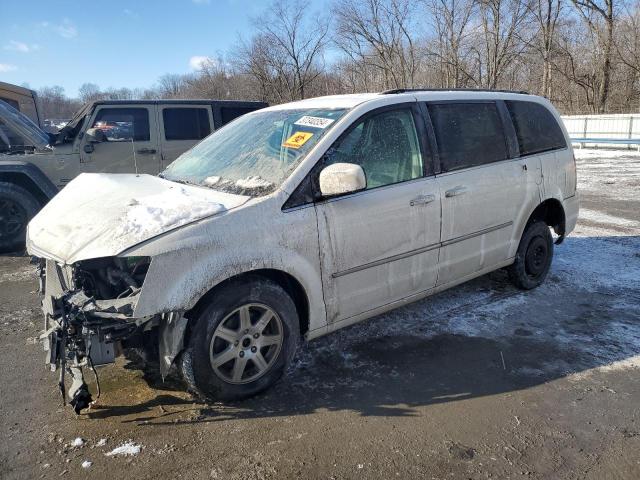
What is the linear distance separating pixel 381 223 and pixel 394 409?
48.4 inches

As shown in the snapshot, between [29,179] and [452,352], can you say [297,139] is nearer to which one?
[452,352]

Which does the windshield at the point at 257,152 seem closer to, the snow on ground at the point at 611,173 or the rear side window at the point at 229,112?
the rear side window at the point at 229,112

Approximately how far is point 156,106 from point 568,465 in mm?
7371

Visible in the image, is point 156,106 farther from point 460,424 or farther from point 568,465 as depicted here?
point 568,465

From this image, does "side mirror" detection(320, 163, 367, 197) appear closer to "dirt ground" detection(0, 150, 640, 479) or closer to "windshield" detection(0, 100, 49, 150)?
"dirt ground" detection(0, 150, 640, 479)

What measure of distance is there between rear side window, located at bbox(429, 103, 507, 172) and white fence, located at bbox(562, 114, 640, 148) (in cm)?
2150

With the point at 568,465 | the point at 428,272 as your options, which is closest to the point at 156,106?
the point at 428,272

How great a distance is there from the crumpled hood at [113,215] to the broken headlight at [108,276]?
14cm

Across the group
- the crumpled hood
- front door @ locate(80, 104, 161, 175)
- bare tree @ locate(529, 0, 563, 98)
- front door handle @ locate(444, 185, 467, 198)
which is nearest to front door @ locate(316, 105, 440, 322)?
front door handle @ locate(444, 185, 467, 198)

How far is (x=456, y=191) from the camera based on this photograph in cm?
400

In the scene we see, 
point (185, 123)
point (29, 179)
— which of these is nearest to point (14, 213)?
point (29, 179)

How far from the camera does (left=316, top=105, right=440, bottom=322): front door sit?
335 centimetres

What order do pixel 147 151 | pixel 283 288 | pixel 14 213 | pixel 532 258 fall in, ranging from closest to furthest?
pixel 283 288
pixel 532 258
pixel 14 213
pixel 147 151

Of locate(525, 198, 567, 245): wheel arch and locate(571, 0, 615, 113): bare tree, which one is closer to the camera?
locate(525, 198, 567, 245): wheel arch
